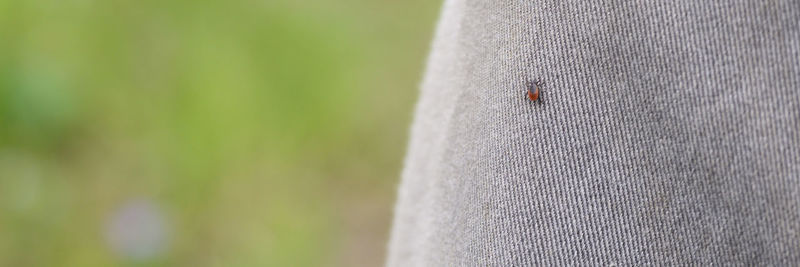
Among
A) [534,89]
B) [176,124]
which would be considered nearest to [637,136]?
[534,89]

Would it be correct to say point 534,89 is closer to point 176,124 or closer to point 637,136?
point 637,136

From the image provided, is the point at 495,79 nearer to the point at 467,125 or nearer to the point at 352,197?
the point at 467,125

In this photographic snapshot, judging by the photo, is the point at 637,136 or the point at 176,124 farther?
the point at 176,124

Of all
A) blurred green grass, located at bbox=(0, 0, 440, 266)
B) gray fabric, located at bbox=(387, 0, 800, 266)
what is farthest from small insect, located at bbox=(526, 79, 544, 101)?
blurred green grass, located at bbox=(0, 0, 440, 266)

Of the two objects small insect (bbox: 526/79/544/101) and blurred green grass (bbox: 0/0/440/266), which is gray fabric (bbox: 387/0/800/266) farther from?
blurred green grass (bbox: 0/0/440/266)

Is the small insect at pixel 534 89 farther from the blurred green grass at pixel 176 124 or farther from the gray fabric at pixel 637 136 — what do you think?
the blurred green grass at pixel 176 124

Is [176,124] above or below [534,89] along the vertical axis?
below
